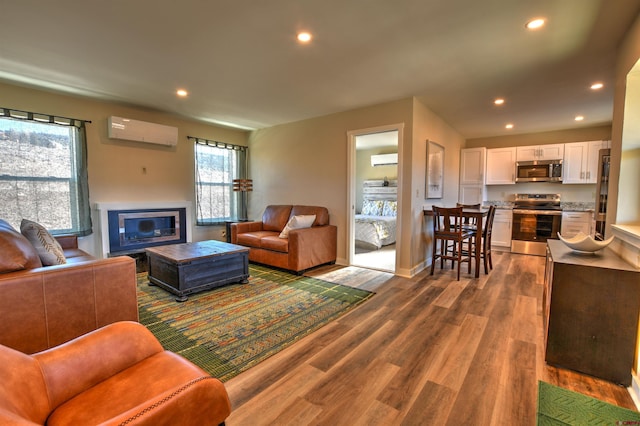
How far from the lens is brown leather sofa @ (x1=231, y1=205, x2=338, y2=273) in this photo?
4055 mm

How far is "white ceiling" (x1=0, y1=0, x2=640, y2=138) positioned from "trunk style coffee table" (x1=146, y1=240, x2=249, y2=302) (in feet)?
6.64

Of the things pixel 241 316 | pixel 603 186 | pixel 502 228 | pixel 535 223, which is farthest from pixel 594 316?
pixel 502 228

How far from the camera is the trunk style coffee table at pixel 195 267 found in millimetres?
3137

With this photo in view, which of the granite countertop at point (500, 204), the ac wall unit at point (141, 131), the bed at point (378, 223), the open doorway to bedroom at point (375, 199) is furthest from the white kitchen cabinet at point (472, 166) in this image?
the ac wall unit at point (141, 131)

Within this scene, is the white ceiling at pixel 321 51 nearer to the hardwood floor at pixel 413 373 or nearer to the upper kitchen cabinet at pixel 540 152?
the upper kitchen cabinet at pixel 540 152

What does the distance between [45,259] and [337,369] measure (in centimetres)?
218

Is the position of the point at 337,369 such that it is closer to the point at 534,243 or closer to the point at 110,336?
the point at 110,336

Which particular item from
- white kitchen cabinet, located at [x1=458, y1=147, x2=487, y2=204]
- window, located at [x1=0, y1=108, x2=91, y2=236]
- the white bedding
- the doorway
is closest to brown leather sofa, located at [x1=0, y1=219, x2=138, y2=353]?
window, located at [x1=0, y1=108, x2=91, y2=236]

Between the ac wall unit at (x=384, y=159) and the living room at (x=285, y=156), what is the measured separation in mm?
1667

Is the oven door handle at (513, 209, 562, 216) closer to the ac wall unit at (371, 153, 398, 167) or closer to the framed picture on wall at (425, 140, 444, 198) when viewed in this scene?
the framed picture on wall at (425, 140, 444, 198)

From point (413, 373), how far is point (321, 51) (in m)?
2.72

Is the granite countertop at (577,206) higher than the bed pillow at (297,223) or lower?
higher

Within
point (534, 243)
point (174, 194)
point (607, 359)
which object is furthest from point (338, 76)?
point (534, 243)

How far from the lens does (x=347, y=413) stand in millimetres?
1559
